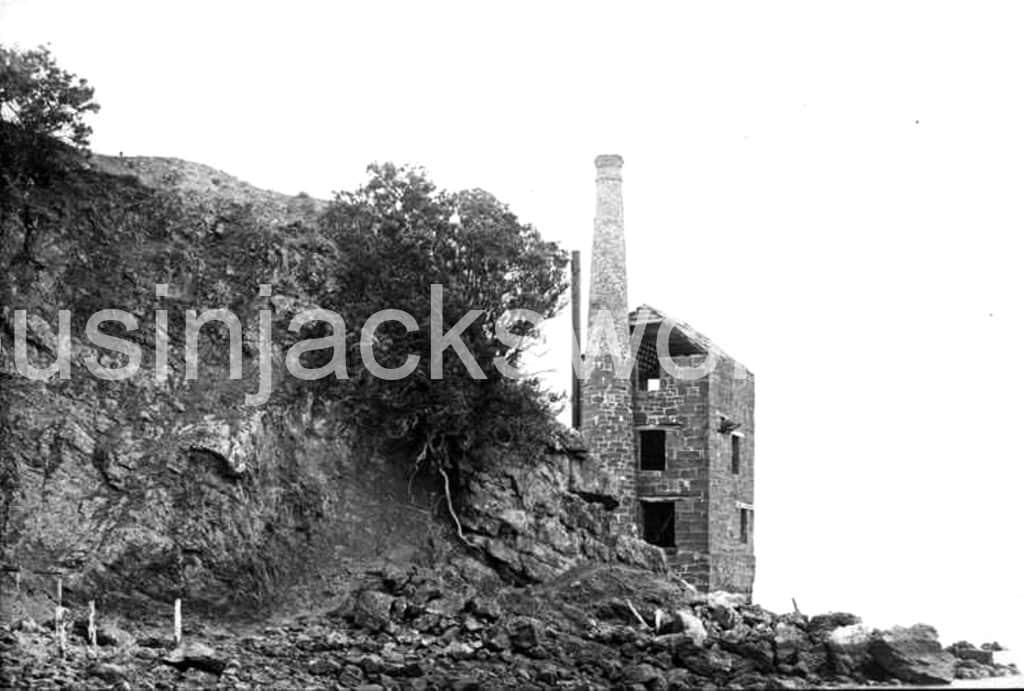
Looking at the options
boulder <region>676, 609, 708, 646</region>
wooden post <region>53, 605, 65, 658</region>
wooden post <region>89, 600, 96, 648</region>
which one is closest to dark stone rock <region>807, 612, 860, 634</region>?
boulder <region>676, 609, 708, 646</region>

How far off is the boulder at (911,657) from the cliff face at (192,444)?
7455 mm

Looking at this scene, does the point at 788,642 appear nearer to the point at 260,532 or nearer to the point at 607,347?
the point at 260,532

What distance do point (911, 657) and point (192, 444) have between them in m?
16.1

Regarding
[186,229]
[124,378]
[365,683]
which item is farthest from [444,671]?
[186,229]

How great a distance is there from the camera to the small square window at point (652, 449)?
47.3 meters

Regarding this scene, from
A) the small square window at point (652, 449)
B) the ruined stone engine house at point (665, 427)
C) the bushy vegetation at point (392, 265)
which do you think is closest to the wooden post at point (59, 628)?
the bushy vegetation at point (392, 265)

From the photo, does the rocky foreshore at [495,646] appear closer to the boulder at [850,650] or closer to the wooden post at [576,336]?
the boulder at [850,650]

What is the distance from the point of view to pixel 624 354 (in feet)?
154

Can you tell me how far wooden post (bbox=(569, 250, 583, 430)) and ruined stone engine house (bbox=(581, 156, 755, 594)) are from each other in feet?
0.77

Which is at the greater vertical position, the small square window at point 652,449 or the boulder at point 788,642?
the small square window at point 652,449

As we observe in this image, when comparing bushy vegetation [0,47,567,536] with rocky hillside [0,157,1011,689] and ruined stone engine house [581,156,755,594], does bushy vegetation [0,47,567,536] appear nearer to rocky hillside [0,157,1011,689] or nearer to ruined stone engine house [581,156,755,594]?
rocky hillside [0,157,1011,689]

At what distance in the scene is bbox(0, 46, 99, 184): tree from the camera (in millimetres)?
36031

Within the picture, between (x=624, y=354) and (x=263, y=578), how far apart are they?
1612cm

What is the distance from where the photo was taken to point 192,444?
34.8 m
